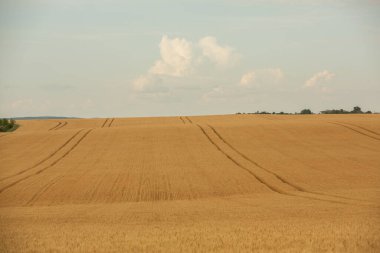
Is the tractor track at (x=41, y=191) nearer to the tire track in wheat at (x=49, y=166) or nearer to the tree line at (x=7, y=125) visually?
the tire track in wheat at (x=49, y=166)

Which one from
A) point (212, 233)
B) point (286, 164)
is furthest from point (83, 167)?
point (212, 233)

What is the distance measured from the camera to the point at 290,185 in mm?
38875

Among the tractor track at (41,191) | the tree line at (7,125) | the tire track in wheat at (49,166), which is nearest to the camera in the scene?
the tractor track at (41,191)

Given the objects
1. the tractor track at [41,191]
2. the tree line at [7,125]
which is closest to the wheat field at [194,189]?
the tractor track at [41,191]

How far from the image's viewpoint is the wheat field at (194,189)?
18931 millimetres

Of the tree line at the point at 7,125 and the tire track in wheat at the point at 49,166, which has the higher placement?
the tree line at the point at 7,125

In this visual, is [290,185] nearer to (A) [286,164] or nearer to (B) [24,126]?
(A) [286,164]

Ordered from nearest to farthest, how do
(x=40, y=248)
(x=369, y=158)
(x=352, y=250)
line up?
1. (x=352, y=250)
2. (x=40, y=248)
3. (x=369, y=158)

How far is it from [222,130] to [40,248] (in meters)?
50.1

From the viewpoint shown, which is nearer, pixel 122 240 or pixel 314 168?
pixel 122 240

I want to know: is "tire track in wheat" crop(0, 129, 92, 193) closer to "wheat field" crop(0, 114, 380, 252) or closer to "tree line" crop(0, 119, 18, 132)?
"wheat field" crop(0, 114, 380, 252)

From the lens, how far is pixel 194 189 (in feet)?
125

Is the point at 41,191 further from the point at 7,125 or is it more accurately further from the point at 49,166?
the point at 7,125

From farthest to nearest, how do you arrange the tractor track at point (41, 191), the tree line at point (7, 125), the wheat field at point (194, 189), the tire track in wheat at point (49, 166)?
the tree line at point (7, 125) → the tire track in wheat at point (49, 166) → the tractor track at point (41, 191) → the wheat field at point (194, 189)
